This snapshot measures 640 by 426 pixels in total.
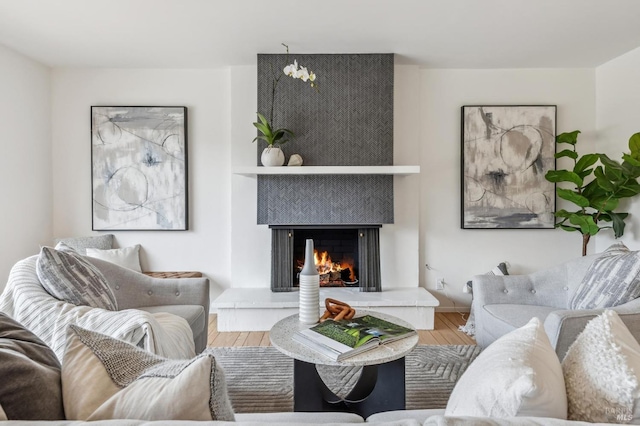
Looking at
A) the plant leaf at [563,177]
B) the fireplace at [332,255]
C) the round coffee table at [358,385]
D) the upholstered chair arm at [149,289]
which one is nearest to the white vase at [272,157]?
the fireplace at [332,255]

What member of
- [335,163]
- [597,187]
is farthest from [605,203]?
[335,163]

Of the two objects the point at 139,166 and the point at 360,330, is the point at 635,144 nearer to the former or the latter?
the point at 360,330

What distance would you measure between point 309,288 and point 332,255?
6.00ft

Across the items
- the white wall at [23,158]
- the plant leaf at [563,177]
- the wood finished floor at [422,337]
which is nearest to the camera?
the wood finished floor at [422,337]

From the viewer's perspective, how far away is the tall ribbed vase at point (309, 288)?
6.03ft

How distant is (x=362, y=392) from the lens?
1.80 metres

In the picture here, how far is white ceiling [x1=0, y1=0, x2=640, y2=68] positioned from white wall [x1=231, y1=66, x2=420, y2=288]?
26cm

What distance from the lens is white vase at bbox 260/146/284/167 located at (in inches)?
127

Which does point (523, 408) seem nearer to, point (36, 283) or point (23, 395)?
point (23, 395)

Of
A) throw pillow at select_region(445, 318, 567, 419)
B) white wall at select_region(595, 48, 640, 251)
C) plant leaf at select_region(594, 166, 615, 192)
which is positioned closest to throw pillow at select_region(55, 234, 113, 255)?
throw pillow at select_region(445, 318, 567, 419)

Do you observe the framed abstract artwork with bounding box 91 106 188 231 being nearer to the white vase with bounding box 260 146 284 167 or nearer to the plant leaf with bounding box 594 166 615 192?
the white vase with bounding box 260 146 284 167

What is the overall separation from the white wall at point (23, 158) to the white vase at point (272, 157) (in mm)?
2166

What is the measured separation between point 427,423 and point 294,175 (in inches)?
113

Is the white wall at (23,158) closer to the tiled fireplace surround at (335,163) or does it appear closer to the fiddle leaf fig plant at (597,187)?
the tiled fireplace surround at (335,163)
